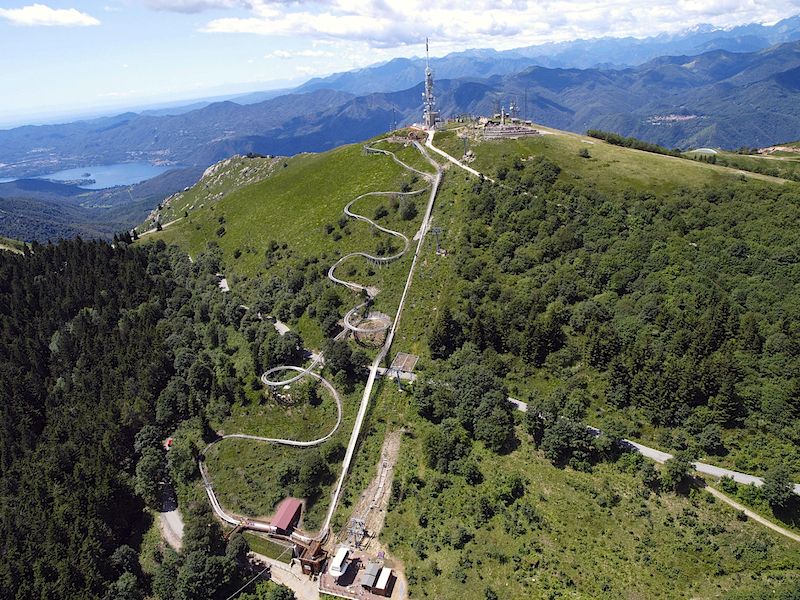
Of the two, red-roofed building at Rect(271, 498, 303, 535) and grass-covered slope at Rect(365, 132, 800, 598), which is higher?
grass-covered slope at Rect(365, 132, 800, 598)

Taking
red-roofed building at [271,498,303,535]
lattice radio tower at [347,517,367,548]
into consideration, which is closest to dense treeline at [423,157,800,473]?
lattice radio tower at [347,517,367,548]

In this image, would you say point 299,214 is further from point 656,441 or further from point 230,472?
point 656,441

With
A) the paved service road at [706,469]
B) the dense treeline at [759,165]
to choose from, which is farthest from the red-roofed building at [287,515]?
the dense treeline at [759,165]

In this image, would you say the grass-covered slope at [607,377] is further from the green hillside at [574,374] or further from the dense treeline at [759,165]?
the dense treeline at [759,165]

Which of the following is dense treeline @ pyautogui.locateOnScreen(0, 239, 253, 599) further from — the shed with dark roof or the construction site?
the shed with dark roof

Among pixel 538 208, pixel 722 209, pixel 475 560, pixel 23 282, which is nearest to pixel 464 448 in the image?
pixel 475 560

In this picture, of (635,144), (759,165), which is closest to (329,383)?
(635,144)

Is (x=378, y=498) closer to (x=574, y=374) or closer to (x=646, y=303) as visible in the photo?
(x=574, y=374)
